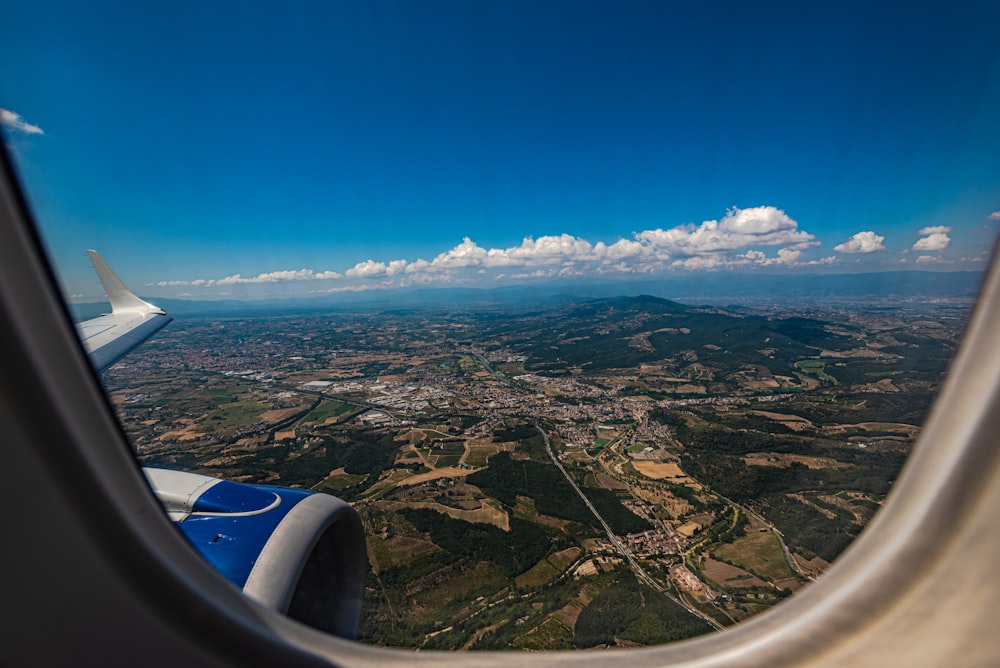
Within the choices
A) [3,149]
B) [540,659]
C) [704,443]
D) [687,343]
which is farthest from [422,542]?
[687,343]

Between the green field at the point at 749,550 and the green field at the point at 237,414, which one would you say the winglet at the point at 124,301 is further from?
the green field at the point at 749,550

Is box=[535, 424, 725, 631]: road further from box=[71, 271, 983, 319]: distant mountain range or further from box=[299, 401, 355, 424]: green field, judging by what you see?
box=[299, 401, 355, 424]: green field

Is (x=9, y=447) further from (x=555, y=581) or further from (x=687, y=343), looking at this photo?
(x=687, y=343)

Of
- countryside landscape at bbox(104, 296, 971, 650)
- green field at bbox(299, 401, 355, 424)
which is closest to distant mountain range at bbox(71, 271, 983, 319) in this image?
countryside landscape at bbox(104, 296, 971, 650)

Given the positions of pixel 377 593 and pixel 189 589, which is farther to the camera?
pixel 377 593

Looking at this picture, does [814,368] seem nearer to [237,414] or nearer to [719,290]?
[237,414]

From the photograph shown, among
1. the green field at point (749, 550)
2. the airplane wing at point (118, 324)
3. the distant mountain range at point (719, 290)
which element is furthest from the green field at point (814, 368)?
the airplane wing at point (118, 324)
